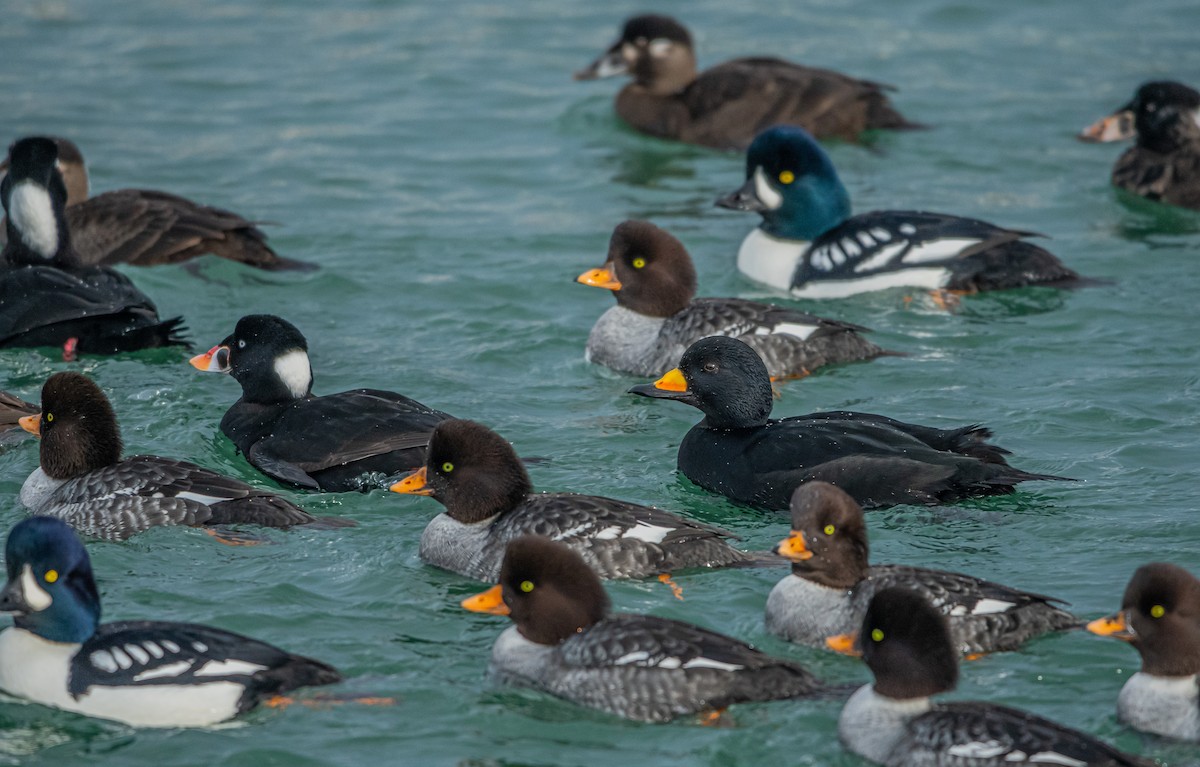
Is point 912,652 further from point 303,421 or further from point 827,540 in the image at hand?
point 303,421

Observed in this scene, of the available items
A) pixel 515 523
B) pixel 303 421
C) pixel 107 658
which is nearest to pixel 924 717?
pixel 515 523

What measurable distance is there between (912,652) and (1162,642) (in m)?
0.96

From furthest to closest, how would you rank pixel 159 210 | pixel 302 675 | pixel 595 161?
pixel 595 161
pixel 159 210
pixel 302 675

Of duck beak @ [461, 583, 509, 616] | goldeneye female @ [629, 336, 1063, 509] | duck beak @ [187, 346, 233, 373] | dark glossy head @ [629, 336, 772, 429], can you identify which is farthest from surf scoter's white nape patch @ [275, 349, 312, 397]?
duck beak @ [461, 583, 509, 616]

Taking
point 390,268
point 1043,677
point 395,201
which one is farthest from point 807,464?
point 395,201

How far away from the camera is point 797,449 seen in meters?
8.75

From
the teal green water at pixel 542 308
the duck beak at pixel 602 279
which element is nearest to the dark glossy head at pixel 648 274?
the duck beak at pixel 602 279

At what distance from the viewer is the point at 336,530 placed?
8352 mm

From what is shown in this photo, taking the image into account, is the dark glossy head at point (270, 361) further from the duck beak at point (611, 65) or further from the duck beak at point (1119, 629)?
the duck beak at point (611, 65)

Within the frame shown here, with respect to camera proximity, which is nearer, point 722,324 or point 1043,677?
point 1043,677

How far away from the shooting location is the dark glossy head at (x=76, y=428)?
8.48 metres

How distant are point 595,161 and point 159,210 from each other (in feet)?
16.6

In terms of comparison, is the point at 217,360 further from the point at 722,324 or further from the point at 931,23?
the point at 931,23

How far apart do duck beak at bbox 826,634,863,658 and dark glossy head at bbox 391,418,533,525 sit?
1.81m
